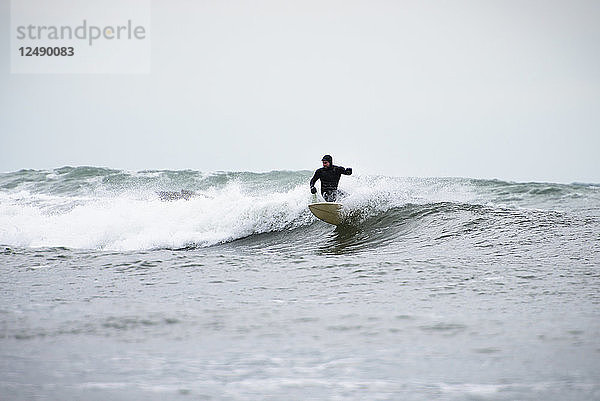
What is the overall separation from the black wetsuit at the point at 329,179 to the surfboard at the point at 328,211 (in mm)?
376

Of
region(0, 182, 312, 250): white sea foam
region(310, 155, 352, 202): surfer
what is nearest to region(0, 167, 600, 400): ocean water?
region(0, 182, 312, 250): white sea foam

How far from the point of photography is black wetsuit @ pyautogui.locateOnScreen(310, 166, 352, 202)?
12.3m

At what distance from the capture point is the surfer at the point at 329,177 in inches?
485

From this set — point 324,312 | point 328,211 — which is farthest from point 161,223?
point 324,312

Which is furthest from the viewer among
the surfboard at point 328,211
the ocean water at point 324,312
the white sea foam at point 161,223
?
the white sea foam at point 161,223

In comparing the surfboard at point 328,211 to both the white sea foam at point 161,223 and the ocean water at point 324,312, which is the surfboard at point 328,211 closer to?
the ocean water at point 324,312

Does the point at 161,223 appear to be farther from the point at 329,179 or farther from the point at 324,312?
the point at 324,312

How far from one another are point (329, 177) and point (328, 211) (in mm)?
753

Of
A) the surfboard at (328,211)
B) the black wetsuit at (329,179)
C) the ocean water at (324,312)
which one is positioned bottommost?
the ocean water at (324,312)

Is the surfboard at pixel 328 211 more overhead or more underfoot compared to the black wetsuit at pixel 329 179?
more underfoot

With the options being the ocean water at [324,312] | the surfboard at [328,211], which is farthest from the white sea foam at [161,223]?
the surfboard at [328,211]

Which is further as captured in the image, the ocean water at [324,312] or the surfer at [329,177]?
the surfer at [329,177]

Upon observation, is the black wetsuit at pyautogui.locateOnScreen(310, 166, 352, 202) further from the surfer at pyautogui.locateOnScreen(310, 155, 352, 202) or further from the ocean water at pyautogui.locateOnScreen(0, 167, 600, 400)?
the ocean water at pyautogui.locateOnScreen(0, 167, 600, 400)

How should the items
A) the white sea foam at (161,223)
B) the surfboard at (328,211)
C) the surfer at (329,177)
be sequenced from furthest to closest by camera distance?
the white sea foam at (161,223), the surfer at (329,177), the surfboard at (328,211)
